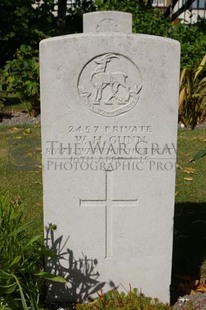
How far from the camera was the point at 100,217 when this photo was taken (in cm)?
311

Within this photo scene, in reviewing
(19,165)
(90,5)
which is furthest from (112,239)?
(90,5)

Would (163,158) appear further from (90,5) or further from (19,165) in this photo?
(90,5)

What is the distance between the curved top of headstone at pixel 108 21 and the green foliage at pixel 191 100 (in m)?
4.78

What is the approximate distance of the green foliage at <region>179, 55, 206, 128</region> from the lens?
777 cm

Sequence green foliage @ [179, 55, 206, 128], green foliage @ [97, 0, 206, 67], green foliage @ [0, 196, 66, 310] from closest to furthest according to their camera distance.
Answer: green foliage @ [0, 196, 66, 310], green foliage @ [179, 55, 206, 128], green foliage @ [97, 0, 206, 67]

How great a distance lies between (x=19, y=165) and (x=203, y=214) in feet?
7.62

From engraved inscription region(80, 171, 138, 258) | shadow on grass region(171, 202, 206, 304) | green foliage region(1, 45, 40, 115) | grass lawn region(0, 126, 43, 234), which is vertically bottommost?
shadow on grass region(171, 202, 206, 304)

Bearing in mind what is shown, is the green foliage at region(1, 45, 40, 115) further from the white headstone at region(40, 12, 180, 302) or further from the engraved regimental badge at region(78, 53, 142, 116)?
the engraved regimental badge at region(78, 53, 142, 116)

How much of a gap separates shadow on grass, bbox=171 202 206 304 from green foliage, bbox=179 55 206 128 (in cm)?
322

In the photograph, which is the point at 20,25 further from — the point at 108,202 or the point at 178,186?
the point at 108,202

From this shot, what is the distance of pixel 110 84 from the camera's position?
9.39ft

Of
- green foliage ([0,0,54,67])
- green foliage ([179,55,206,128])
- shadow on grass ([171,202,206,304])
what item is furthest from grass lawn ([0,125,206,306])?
green foliage ([0,0,54,67])

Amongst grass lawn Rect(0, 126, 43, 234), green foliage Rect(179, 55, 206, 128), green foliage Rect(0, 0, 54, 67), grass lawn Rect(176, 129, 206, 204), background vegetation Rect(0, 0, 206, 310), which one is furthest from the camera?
green foliage Rect(0, 0, 54, 67)

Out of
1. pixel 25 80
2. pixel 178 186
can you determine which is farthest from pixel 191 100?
pixel 178 186
